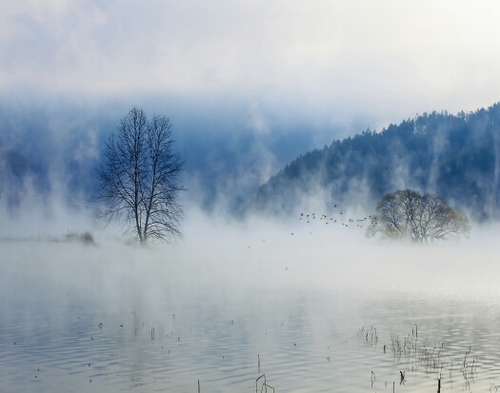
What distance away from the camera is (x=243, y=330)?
23.5 metres

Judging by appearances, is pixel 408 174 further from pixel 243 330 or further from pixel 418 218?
pixel 243 330

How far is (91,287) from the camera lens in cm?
3716

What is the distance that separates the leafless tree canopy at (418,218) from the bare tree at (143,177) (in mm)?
38007

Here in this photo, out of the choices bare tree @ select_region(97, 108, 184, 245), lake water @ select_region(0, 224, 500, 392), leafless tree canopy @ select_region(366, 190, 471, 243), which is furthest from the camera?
leafless tree canopy @ select_region(366, 190, 471, 243)

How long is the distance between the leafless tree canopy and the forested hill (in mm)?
84333

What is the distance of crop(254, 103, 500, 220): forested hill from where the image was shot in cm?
17188

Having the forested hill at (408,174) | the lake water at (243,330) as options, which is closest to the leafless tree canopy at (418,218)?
the lake water at (243,330)

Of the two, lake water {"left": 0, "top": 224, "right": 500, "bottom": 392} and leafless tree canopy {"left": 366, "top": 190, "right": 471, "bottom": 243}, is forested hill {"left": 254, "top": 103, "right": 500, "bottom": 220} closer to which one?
leafless tree canopy {"left": 366, "top": 190, "right": 471, "bottom": 243}

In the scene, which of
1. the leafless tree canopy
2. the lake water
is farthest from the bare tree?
the leafless tree canopy

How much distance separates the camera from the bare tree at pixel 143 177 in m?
55.3

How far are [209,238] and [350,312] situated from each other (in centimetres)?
6875

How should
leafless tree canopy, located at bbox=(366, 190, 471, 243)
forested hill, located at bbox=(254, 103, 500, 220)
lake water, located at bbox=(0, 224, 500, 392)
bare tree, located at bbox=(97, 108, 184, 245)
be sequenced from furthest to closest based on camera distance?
forested hill, located at bbox=(254, 103, 500, 220) < leafless tree canopy, located at bbox=(366, 190, 471, 243) < bare tree, located at bbox=(97, 108, 184, 245) < lake water, located at bbox=(0, 224, 500, 392)

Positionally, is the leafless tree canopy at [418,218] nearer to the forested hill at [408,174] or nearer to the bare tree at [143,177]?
the bare tree at [143,177]

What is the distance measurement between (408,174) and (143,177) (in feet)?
464
